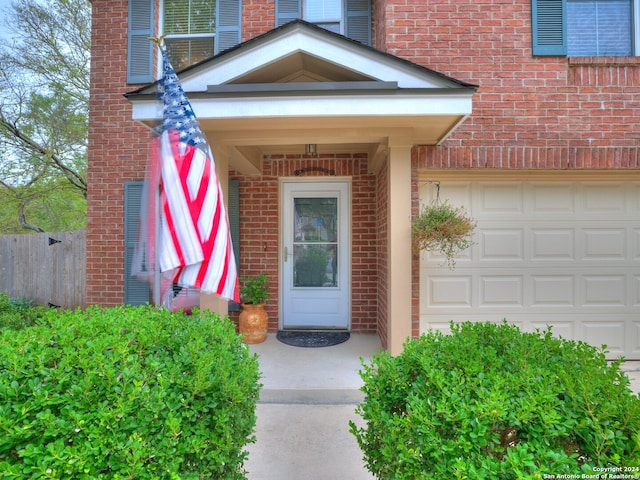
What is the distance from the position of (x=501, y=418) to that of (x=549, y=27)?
4.86 m

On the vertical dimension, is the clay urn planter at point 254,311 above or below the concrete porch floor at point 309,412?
above

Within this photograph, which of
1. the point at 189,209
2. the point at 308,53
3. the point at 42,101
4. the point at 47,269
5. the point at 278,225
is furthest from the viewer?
the point at 42,101

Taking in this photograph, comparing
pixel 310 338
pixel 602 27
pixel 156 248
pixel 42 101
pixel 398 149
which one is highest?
pixel 42 101

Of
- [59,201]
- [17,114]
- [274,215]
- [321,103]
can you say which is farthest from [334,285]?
[59,201]

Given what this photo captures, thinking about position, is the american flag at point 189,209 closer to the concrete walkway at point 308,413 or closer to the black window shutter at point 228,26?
the concrete walkway at point 308,413

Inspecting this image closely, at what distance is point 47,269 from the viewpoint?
611 cm

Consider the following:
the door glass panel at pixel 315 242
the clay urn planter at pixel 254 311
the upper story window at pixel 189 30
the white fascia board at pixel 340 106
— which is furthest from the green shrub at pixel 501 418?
the upper story window at pixel 189 30

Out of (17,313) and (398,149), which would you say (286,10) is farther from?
(17,313)

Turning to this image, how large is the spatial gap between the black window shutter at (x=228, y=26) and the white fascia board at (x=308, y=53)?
1.93 meters

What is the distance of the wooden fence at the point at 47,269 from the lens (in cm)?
596

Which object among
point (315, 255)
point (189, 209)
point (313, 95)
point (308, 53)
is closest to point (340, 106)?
Result: point (313, 95)

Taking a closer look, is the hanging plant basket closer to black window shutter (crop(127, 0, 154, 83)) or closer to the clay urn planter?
the clay urn planter

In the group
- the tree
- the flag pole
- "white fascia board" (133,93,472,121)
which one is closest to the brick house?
"white fascia board" (133,93,472,121)

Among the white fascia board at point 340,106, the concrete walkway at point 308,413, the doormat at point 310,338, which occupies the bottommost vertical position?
the concrete walkway at point 308,413
